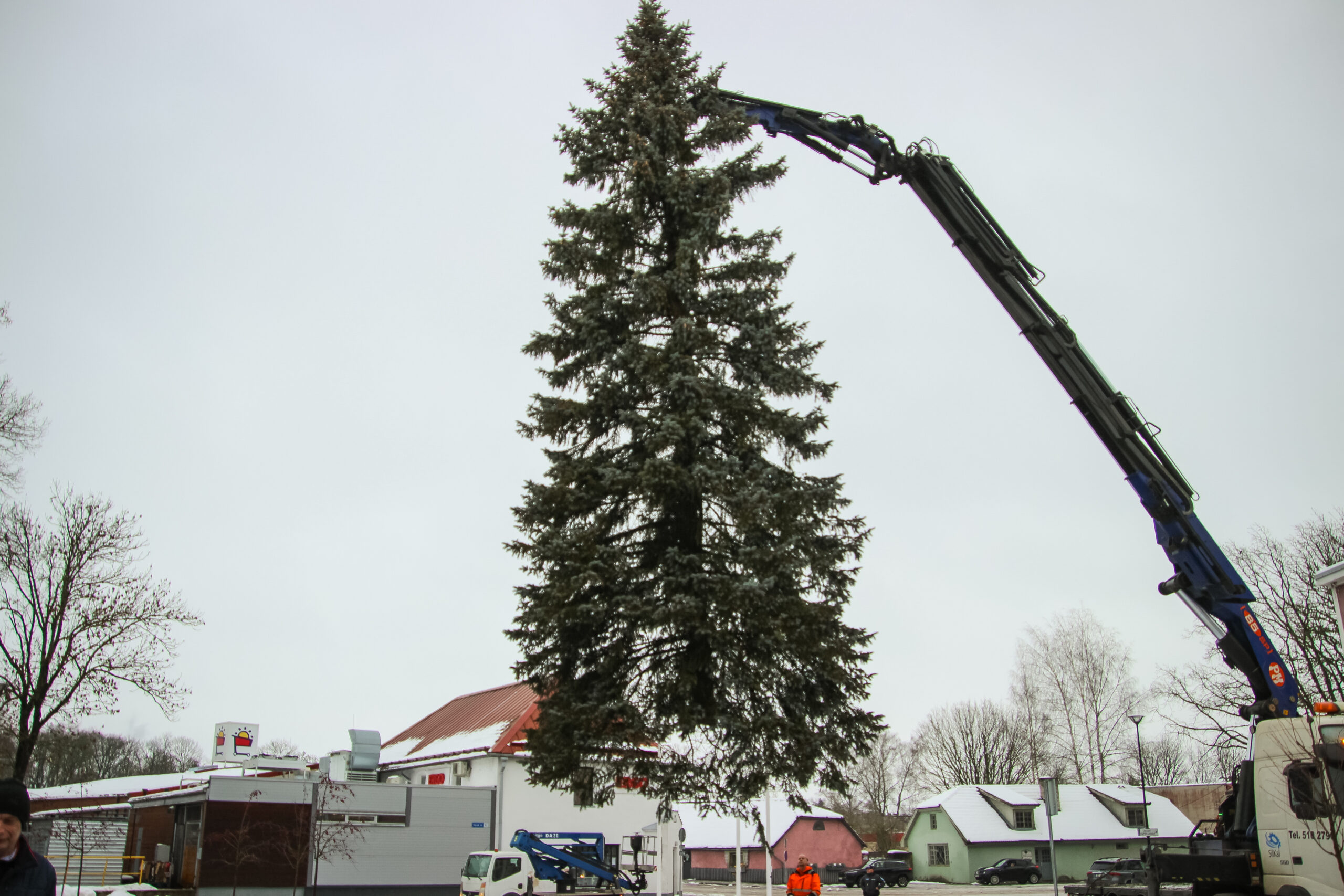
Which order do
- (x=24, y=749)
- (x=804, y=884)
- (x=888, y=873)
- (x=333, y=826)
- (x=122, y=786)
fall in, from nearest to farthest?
1. (x=804, y=884)
2. (x=24, y=749)
3. (x=333, y=826)
4. (x=888, y=873)
5. (x=122, y=786)

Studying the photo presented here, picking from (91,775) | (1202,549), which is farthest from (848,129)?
(91,775)

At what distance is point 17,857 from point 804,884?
17.8m

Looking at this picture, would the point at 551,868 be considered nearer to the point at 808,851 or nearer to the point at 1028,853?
the point at 808,851

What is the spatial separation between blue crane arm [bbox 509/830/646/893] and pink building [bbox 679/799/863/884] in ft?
103

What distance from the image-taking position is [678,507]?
674 inches

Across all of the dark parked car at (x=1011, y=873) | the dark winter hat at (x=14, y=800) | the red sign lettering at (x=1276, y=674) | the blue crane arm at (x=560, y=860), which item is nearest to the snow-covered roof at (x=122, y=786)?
the blue crane arm at (x=560, y=860)

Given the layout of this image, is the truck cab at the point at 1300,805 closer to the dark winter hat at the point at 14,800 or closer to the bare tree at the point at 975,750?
the dark winter hat at the point at 14,800

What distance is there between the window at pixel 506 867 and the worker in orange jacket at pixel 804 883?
9768 millimetres

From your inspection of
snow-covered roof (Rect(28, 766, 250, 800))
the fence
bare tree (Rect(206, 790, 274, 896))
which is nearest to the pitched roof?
bare tree (Rect(206, 790, 274, 896))

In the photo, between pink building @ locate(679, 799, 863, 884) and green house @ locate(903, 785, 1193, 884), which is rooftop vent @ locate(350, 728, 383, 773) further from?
green house @ locate(903, 785, 1193, 884)

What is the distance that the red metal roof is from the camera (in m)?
34.5

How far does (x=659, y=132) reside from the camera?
1848cm

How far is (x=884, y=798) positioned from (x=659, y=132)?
80.4 metres

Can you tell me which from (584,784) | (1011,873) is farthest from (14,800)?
(1011,873)
